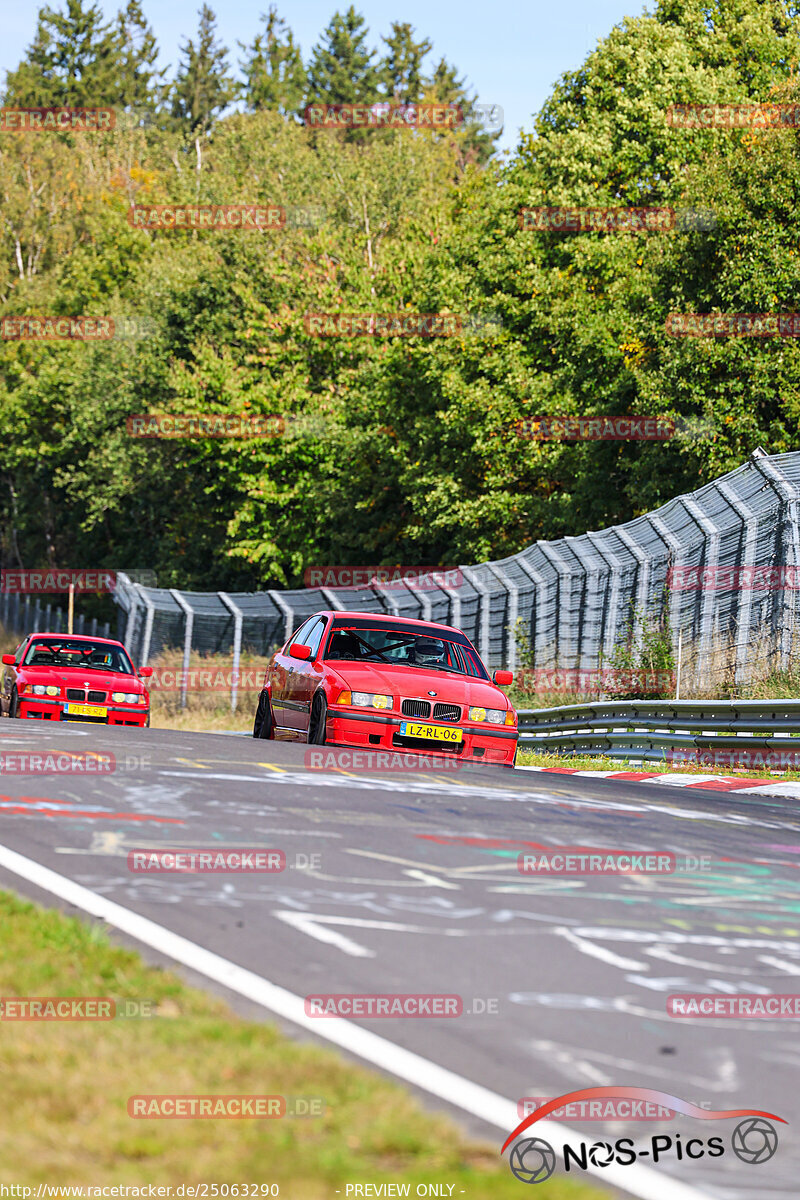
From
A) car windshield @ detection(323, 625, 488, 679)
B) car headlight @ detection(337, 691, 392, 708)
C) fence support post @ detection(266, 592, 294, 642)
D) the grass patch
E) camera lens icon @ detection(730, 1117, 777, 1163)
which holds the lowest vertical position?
camera lens icon @ detection(730, 1117, 777, 1163)

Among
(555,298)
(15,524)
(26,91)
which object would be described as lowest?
(15,524)

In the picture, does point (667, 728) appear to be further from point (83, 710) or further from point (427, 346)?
point (427, 346)

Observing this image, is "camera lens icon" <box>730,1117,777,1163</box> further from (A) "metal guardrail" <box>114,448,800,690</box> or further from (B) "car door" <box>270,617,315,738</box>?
(A) "metal guardrail" <box>114,448,800,690</box>

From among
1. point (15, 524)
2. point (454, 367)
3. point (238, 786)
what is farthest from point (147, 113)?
point (238, 786)

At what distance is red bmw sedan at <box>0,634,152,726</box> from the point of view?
21203 mm

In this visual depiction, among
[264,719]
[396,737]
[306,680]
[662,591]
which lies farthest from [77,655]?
[396,737]

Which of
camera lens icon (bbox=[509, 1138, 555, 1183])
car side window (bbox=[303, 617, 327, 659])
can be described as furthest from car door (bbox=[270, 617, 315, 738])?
camera lens icon (bbox=[509, 1138, 555, 1183])

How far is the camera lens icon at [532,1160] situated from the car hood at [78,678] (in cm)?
1780

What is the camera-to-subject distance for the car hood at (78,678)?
2130 cm

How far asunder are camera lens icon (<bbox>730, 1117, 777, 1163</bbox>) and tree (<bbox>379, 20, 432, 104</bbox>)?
115030mm

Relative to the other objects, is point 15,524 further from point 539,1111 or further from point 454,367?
point 539,1111

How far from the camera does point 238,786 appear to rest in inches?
408

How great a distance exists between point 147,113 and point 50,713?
99.9 metres

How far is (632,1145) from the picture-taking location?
4.25m
